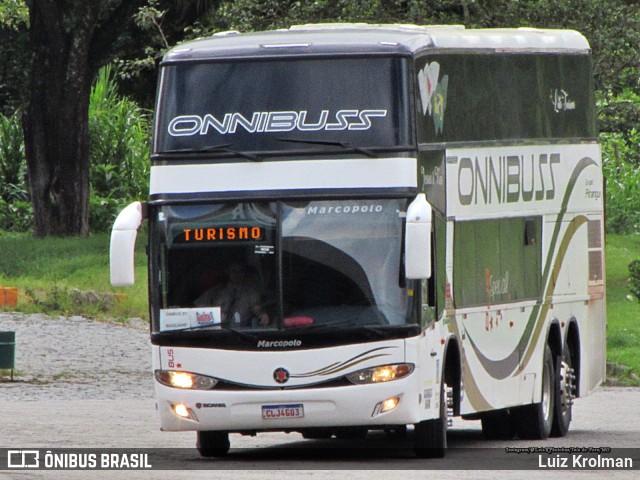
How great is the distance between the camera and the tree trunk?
34781mm

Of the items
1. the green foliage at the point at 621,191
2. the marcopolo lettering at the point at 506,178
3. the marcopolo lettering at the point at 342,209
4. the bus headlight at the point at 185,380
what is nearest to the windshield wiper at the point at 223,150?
the marcopolo lettering at the point at 342,209

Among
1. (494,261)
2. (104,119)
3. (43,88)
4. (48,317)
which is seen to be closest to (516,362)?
(494,261)

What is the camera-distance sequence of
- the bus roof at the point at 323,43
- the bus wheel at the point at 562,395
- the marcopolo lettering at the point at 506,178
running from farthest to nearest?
the bus wheel at the point at 562,395, the marcopolo lettering at the point at 506,178, the bus roof at the point at 323,43

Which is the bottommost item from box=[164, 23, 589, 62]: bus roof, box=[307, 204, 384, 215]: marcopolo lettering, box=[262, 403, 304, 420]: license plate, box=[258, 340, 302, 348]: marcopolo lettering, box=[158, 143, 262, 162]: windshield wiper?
box=[262, 403, 304, 420]: license plate

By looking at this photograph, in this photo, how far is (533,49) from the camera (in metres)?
18.0

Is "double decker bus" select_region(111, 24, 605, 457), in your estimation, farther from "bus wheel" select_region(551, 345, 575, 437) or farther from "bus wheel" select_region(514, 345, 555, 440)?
"bus wheel" select_region(551, 345, 575, 437)

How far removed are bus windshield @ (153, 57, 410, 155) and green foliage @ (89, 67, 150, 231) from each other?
80.5 feet

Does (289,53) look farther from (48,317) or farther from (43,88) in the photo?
(43,88)

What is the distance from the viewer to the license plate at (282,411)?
46.2ft

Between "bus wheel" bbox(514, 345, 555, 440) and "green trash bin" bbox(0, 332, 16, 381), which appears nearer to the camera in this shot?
"bus wheel" bbox(514, 345, 555, 440)

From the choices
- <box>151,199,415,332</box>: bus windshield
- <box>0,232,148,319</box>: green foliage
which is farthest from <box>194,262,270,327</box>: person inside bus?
<box>0,232,148,319</box>: green foliage

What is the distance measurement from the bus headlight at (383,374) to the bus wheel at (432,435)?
903 millimetres

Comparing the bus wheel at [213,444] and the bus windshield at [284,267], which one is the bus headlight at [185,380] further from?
the bus wheel at [213,444]

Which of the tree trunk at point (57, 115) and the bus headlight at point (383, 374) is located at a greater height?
the tree trunk at point (57, 115)
